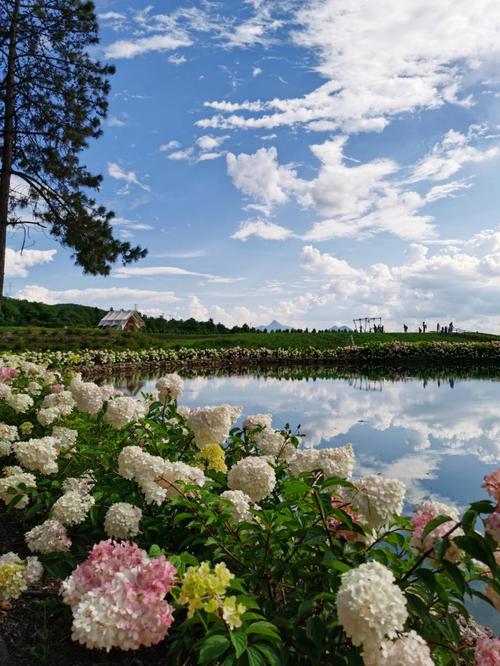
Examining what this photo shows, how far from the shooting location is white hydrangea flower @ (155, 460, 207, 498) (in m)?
2.43

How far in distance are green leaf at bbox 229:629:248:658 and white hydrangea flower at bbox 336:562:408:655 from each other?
0.36 metres

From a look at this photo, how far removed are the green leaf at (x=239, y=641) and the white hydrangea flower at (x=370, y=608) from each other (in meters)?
0.36

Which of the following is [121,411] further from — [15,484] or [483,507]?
[483,507]

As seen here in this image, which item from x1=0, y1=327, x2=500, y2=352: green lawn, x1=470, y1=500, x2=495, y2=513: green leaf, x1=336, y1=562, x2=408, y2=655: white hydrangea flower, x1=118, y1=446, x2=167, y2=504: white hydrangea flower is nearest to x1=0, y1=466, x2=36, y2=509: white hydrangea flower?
x1=118, y1=446, x2=167, y2=504: white hydrangea flower

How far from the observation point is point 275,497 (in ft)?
11.8

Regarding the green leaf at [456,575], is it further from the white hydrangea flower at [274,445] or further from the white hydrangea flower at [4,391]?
the white hydrangea flower at [4,391]

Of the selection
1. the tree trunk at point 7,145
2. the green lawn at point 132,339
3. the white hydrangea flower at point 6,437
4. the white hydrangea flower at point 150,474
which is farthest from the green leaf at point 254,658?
the green lawn at point 132,339

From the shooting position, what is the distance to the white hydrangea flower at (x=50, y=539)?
273 centimetres

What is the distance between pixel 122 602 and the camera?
163 centimetres

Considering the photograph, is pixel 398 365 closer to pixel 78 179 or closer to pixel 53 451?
pixel 78 179

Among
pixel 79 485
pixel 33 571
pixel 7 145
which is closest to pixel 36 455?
pixel 79 485

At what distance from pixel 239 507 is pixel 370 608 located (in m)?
0.96

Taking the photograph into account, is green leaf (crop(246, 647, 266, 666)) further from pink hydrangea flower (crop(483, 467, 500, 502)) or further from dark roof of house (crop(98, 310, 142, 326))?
dark roof of house (crop(98, 310, 142, 326))

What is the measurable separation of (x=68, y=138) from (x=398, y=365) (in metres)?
20.1
